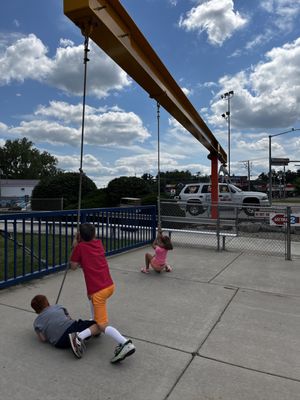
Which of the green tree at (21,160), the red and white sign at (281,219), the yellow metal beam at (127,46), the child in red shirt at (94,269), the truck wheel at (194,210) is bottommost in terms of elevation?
the child in red shirt at (94,269)

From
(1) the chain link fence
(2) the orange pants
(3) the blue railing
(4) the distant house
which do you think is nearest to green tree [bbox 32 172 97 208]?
(3) the blue railing

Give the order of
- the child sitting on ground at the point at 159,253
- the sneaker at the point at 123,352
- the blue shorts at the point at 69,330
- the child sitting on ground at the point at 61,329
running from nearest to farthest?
the sneaker at the point at 123,352 < the child sitting on ground at the point at 61,329 < the blue shorts at the point at 69,330 < the child sitting on ground at the point at 159,253

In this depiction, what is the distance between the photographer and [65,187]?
2150 centimetres

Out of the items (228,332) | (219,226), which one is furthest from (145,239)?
(228,332)

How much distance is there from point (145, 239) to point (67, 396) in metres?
7.35

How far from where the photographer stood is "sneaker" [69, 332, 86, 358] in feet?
10.7

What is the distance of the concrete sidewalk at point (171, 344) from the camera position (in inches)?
112

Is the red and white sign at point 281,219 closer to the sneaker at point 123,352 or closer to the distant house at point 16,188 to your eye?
the sneaker at point 123,352

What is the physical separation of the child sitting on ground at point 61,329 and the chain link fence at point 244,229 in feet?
20.5

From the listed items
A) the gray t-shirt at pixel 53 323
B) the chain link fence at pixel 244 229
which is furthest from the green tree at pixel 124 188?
the gray t-shirt at pixel 53 323

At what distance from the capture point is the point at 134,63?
629cm

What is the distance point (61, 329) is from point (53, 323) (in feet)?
0.37

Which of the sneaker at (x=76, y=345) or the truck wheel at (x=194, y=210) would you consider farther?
the truck wheel at (x=194, y=210)

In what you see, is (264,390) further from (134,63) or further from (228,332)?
(134,63)
